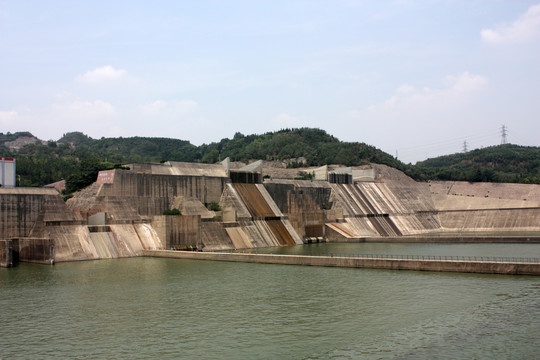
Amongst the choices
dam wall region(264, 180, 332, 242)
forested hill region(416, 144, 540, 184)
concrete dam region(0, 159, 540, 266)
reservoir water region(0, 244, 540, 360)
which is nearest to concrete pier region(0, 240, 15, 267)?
concrete dam region(0, 159, 540, 266)

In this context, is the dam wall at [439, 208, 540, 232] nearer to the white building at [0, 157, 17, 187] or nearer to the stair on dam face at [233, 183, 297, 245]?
the stair on dam face at [233, 183, 297, 245]

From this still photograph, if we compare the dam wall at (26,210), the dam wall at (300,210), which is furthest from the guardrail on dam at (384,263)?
the dam wall at (300,210)

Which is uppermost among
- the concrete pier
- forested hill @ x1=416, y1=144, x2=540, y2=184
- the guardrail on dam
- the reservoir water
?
forested hill @ x1=416, y1=144, x2=540, y2=184

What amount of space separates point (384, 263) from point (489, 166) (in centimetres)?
13200

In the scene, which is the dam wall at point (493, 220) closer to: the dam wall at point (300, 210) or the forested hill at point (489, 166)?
the forested hill at point (489, 166)

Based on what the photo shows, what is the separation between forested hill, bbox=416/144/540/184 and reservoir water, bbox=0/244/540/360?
80.5 m

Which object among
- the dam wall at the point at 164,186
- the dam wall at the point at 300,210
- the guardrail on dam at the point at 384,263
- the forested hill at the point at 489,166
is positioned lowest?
the guardrail on dam at the point at 384,263

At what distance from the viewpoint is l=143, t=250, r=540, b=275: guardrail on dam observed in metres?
30.3

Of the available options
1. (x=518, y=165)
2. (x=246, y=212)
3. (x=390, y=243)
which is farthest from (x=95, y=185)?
(x=518, y=165)

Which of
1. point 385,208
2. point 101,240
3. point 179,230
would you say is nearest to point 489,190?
point 385,208

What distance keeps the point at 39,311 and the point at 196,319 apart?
7.70 m

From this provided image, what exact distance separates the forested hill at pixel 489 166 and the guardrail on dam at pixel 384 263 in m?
74.2

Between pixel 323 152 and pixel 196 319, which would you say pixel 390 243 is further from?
pixel 323 152

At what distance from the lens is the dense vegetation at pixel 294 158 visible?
280ft
